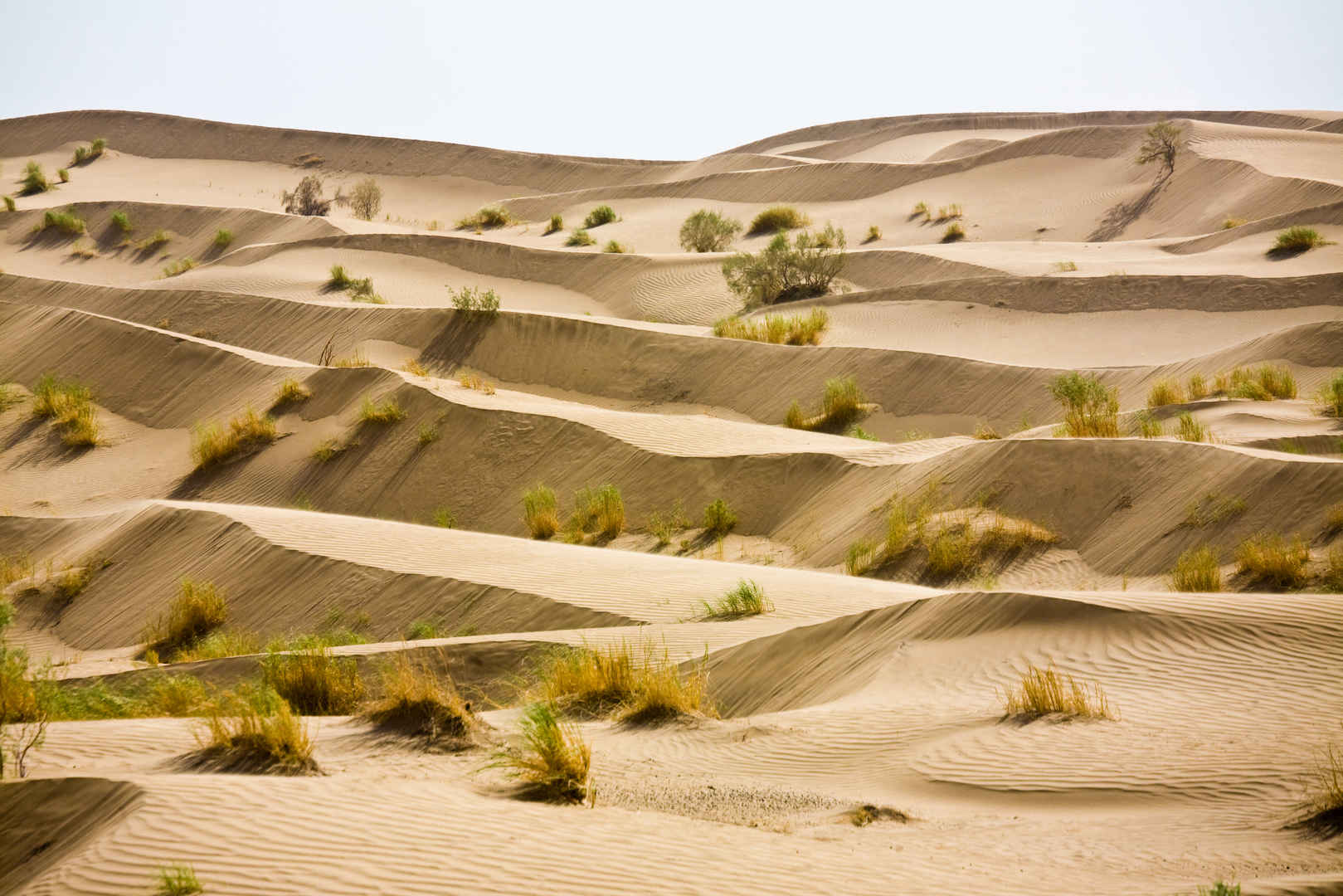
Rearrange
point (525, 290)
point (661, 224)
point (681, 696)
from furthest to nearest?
point (661, 224) < point (525, 290) < point (681, 696)

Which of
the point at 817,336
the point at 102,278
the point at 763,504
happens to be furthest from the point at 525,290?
the point at 763,504

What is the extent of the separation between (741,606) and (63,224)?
37793 millimetres

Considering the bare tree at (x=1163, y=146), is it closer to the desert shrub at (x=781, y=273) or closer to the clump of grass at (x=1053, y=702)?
the desert shrub at (x=781, y=273)

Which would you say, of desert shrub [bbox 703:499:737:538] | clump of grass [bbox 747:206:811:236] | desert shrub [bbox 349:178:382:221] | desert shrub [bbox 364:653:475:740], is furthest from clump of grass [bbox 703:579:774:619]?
desert shrub [bbox 349:178:382:221]

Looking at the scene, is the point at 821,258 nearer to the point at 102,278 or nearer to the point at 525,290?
the point at 525,290

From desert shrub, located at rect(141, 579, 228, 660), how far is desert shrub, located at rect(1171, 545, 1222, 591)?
9.68m

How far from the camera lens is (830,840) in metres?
5.86

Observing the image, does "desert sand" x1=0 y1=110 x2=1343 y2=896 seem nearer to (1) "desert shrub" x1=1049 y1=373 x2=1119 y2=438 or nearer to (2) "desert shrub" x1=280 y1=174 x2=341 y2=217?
(1) "desert shrub" x1=1049 y1=373 x2=1119 y2=438

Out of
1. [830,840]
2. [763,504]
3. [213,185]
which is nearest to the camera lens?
[830,840]

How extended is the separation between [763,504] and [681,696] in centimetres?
822

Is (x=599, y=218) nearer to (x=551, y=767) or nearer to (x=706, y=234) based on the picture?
(x=706, y=234)

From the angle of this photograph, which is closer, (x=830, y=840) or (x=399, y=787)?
(x=830, y=840)

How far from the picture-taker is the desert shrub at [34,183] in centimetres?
4869

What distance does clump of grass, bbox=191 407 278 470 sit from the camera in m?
20.5
